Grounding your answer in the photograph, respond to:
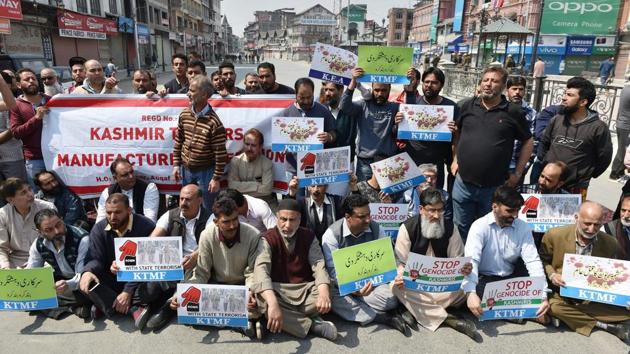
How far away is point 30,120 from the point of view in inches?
197

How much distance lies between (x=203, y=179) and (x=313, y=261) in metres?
1.73

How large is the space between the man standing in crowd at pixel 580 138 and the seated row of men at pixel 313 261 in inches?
25.7

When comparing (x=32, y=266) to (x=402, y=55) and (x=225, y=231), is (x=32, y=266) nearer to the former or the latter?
(x=225, y=231)

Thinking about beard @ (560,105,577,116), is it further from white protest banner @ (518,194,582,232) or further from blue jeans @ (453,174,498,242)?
blue jeans @ (453,174,498,242)

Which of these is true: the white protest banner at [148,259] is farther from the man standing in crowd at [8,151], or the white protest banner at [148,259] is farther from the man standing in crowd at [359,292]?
the man standing in crowd at [8,151]

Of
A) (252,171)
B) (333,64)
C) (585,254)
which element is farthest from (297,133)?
(585,254)

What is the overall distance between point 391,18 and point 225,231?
342ft

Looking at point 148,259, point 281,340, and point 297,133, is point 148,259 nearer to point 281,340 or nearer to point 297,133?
point 281,340

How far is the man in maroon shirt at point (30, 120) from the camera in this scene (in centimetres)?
499

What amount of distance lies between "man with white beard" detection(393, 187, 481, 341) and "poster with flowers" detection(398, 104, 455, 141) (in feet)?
3.44

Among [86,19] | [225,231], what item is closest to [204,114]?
[225,231]

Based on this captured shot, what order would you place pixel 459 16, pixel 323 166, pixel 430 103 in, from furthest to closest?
1. pixel 459 16
2. pixel 430 103
3. pixel 323 166

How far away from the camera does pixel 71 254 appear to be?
3926 mm

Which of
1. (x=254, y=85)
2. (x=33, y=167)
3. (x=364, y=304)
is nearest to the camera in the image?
(x=364, y=304)
